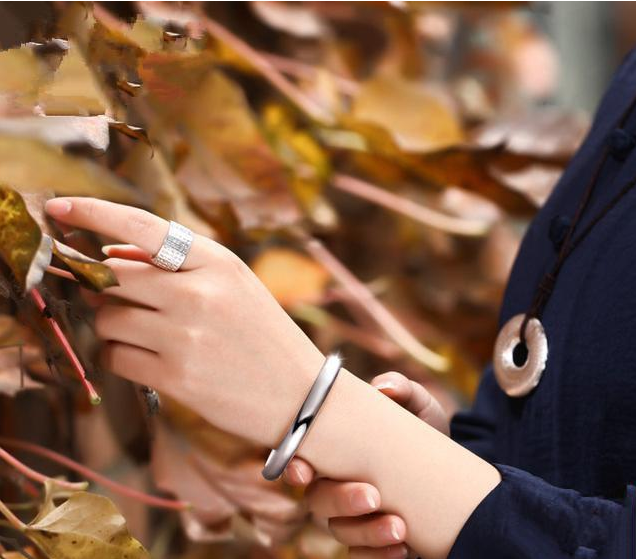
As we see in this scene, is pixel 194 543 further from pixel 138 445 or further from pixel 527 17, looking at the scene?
pixel 527 17

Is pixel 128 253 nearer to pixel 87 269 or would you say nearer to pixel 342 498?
pixel 87 269

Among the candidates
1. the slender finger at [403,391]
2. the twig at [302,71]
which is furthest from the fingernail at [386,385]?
the twig at [302,71]

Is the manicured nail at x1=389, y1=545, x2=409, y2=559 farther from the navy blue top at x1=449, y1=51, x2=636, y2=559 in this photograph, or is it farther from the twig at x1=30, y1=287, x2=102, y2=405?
the twig at x1=30, y1=287, x2=102, y2=405

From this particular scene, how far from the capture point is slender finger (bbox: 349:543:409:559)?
1.54ft

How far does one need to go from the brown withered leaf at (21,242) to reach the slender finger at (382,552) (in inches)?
9.3

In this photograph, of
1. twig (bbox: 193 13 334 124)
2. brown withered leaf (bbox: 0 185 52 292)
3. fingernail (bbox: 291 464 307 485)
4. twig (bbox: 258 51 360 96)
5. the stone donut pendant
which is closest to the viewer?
brown withered leaf (bbox: 0 185 52 292)

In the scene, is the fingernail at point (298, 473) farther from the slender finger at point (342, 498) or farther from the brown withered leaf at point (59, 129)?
the brown withered leaf at point (59, 129)

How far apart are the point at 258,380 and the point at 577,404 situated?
20 centimetres

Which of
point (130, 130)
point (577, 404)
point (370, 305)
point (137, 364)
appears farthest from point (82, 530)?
point (370, 305)

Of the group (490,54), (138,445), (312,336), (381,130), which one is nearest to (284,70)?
(381,130)

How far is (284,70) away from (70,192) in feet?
1.34

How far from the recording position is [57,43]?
0.39m

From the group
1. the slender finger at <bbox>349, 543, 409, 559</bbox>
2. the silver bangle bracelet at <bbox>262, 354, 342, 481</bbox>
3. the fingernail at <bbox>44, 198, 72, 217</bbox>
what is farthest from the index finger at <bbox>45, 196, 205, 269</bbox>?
the slender finger at <bbox>349, 543, 409, 559</bbox>

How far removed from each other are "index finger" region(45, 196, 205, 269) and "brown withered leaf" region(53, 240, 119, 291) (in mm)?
20
